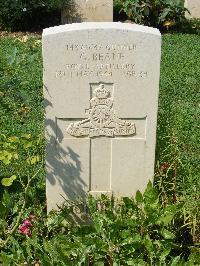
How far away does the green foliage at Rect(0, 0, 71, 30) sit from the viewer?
8758mm

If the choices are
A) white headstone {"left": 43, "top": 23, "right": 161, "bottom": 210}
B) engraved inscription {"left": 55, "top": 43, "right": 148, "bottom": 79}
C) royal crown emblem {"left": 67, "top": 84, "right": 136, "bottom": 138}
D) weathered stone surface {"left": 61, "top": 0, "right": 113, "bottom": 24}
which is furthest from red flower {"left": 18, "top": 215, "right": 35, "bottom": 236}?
weathered stone surface {"left": 61, "top": 0, "right": 113, "bottom": 24}

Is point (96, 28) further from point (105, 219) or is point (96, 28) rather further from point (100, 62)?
point (105, 219)

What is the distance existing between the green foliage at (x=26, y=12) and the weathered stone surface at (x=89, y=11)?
16cm

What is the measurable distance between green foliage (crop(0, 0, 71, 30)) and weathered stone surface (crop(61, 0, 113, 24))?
0.16 m

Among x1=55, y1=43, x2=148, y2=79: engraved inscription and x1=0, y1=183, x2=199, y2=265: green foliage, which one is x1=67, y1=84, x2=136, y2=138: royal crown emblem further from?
x1=0, y1=183, x2=199, y2=265: green foliage

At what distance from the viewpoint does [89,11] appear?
9.02 meters

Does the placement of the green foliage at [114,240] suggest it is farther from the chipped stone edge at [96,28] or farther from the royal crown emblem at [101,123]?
the chipped stone edge at [96,28]

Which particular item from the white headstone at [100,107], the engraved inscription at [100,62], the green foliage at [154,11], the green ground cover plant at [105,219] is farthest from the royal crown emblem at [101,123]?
the green foliage at [154,11]

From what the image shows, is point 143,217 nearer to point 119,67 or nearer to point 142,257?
point 142,257

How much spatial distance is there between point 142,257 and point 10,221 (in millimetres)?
1082

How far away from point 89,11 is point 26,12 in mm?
1057

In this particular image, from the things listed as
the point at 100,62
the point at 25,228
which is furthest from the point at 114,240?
the point at 100,62

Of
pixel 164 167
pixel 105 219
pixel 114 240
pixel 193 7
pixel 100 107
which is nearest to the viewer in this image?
pixel 114 240

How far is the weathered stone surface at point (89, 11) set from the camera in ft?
29.4
